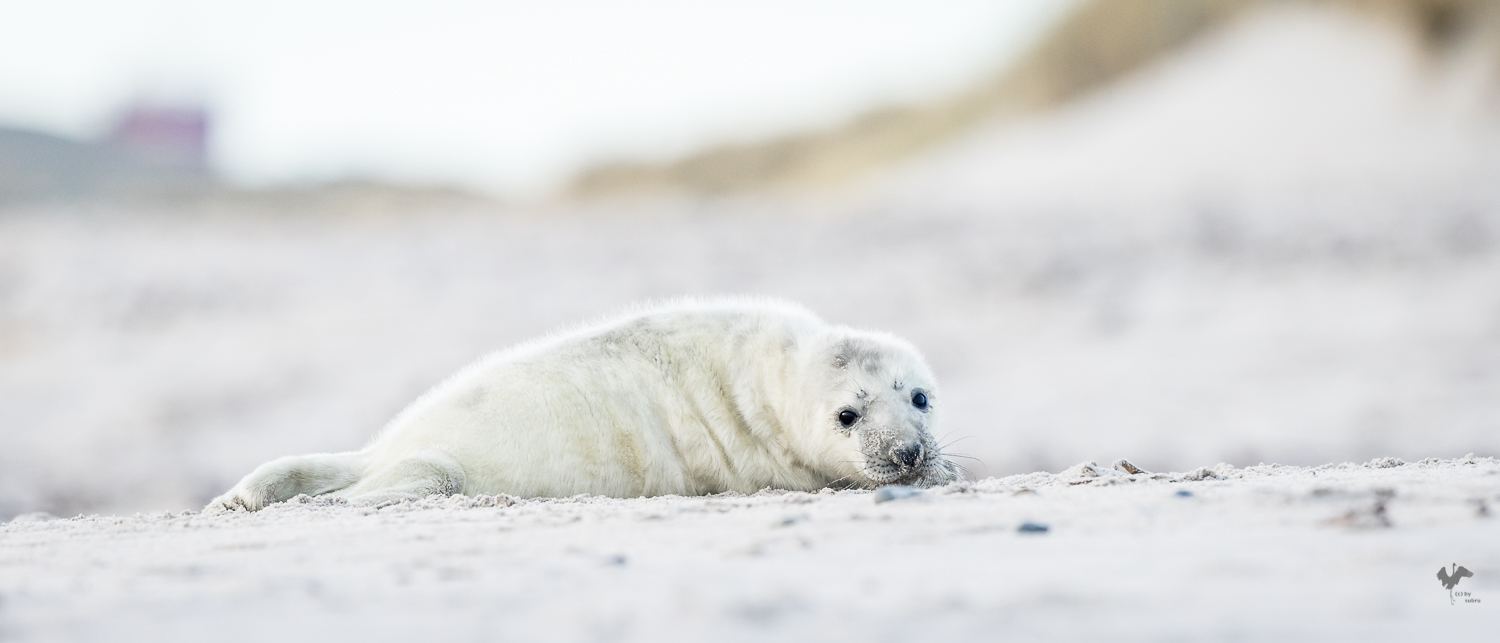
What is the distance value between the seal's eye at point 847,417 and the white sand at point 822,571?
2.86 feet

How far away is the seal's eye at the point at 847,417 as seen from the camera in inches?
148

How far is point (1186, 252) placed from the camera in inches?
480

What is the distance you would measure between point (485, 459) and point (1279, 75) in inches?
659

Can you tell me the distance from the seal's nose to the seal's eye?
205mm

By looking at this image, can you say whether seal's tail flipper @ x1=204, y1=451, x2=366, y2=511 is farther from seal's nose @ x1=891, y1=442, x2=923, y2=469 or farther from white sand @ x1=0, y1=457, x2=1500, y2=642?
seal's nose @ x1=891, y1=442, x2=923, y2=469

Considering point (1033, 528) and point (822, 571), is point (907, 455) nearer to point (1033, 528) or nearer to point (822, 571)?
point (1033, 528)

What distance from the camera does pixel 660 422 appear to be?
151 inches

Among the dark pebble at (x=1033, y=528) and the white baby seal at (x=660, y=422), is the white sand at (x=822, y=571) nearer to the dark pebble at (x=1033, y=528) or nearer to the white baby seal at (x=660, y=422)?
the dark pebble at (x=1033, y=528)

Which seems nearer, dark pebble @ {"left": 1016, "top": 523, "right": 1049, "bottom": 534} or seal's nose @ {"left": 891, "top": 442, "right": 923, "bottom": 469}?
dark pebble @ {"left": 1016, "top": 523, "right": 1049, "bottom": 534}

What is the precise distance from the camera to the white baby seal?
3.61 meters

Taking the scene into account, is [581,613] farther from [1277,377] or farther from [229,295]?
[229,295]

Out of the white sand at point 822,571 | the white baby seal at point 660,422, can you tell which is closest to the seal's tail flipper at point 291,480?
the white baby seal at point 660,422

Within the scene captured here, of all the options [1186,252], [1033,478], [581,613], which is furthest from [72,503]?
[1186,252]

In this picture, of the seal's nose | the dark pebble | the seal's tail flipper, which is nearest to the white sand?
the dark pebble
